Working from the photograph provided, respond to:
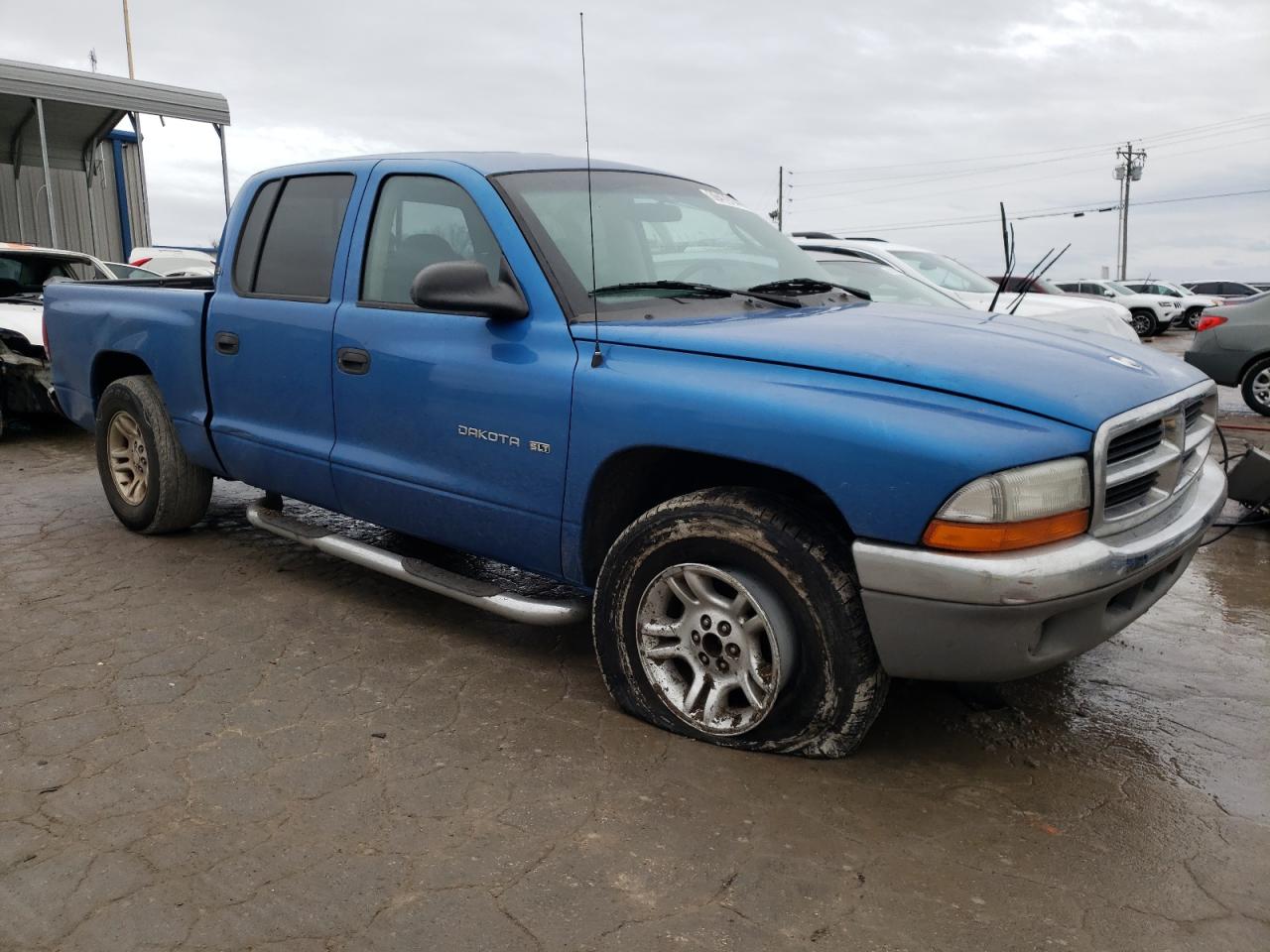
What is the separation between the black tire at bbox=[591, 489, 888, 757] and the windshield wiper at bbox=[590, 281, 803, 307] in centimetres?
79

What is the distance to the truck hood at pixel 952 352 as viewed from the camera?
2.69 metres

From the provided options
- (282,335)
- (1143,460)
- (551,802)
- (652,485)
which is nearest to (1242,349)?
(1143,460)

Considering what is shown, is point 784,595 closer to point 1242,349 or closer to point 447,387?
point 447,387

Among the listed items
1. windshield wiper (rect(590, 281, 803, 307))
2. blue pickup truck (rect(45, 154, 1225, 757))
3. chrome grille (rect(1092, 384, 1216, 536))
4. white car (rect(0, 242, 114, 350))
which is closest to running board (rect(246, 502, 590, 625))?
blue pickup truck (rect(45, 154, 1225, 757))

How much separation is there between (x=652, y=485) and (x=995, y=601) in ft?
3.83

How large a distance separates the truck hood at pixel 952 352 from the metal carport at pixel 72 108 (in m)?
15.4

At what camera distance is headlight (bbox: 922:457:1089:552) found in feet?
8.32

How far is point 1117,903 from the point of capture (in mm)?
2389

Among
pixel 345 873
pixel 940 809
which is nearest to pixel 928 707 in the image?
pixel 940 809

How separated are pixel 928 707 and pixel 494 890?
5.41 feet

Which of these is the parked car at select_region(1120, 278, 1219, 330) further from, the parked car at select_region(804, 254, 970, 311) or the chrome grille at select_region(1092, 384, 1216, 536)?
the chrome grille at select_region(1092, 384, 1216, 536)

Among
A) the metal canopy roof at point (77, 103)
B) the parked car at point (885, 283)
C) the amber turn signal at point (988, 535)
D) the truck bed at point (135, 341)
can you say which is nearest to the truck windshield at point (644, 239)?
the amber turn signal at point (988, 535)

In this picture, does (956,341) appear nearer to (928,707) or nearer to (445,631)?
(928,707)

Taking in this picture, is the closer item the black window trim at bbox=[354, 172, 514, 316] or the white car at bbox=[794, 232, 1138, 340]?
the black window trim at bbox=[354, 172, 514, 316]
